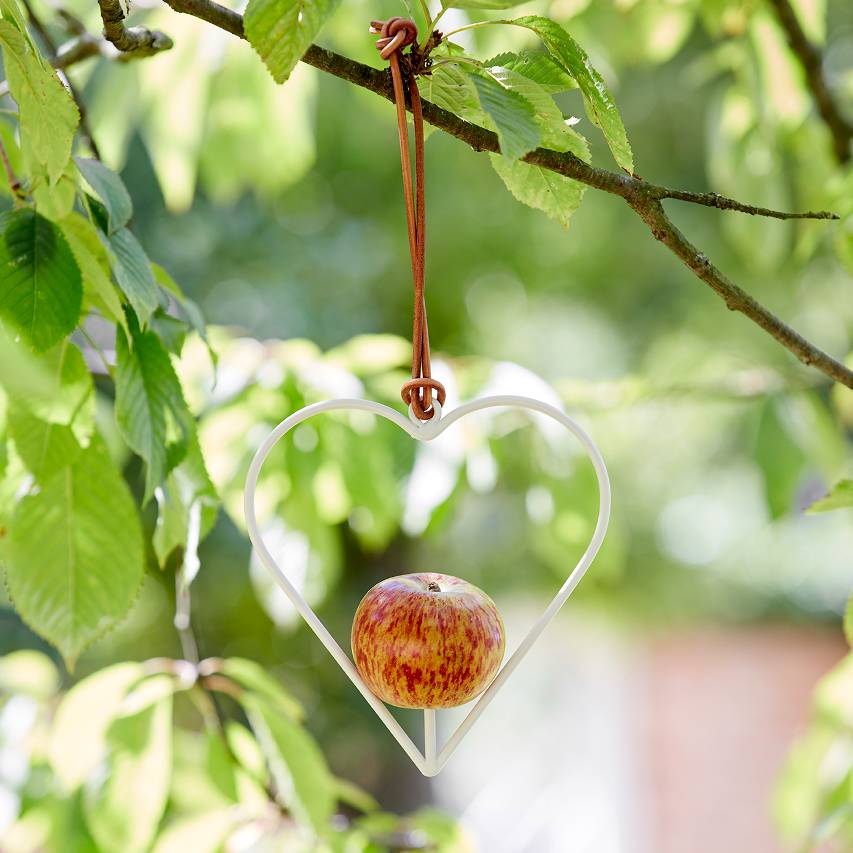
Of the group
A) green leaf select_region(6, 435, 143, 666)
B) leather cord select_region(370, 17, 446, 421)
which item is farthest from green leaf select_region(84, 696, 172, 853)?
leather cord select_region(370, 17, 446, 421)

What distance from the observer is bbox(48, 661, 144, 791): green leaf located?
0.78m

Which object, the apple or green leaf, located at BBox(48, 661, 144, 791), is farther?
green leaf, located at BBox(48, 661, 144, 791)

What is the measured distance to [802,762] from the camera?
1.11 m

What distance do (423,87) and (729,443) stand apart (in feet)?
14.5

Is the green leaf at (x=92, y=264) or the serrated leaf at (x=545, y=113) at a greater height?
the serrated leaf at (x=545, y=113)

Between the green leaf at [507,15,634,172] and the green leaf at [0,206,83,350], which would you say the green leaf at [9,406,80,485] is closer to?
the green leaf at [0,206,83,350]

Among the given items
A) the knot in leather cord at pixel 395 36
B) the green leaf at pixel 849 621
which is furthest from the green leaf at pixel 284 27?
the green leaf at pixel 849 621

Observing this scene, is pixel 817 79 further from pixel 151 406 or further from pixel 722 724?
pixel 722 724

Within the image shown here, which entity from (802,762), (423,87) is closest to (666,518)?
(802,762)

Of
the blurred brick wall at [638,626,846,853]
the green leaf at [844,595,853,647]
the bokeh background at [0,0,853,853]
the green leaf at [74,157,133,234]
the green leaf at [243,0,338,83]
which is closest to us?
the green leaf at [243,0,338,83]

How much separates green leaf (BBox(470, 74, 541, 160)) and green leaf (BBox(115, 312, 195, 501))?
19 centimetres

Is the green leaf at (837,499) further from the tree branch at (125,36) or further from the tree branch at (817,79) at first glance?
the tree branch at (817,79)

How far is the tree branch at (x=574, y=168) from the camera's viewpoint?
0.41 meters

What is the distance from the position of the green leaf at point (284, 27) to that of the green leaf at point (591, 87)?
0.33ft
